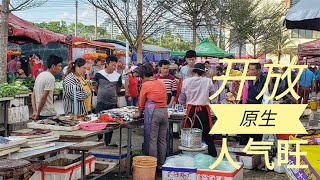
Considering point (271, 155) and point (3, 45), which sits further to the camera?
point (3, 45)

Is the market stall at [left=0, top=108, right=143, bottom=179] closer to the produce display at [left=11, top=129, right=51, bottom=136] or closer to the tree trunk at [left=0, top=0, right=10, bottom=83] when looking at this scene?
the produce display at [left=11, top=129, right=51, bottom=136]

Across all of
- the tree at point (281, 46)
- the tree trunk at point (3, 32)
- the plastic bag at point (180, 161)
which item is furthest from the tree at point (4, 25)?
the tree at point (281, 46)

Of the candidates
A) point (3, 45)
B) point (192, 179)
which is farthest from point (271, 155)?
point (3, 45)

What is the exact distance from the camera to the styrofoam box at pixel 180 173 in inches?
246

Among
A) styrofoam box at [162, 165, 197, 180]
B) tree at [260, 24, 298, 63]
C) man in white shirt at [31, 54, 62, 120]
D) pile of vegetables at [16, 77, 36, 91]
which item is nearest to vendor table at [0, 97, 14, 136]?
pile of vegetables at [16, 77, 36, 91]

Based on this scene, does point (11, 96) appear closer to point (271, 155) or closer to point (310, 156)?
point (271, 155)

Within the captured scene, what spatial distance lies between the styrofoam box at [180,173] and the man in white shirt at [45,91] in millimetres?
2137

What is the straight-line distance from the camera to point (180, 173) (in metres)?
6.28

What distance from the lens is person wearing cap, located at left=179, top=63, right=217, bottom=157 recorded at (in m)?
7.23

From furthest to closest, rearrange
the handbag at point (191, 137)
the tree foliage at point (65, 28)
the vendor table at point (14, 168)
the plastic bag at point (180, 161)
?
1. the tree foliage at point (65, 28)
2. the handbag at point (191, 137)
3. the plastic bag at point (180, 161)
4. the vendor table at point (14, 168)

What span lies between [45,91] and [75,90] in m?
0.63

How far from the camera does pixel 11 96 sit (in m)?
9.95

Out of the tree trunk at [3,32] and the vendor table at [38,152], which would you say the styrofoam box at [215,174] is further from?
the tree trunk at [3,32]

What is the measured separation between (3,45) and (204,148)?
22.8ft
